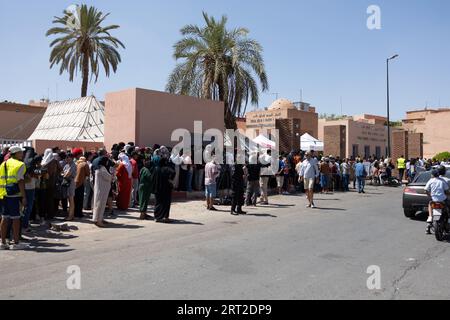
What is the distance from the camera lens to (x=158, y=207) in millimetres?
11344

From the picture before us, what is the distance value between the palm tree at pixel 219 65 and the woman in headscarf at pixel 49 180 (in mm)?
13470

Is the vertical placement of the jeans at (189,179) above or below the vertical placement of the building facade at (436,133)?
below

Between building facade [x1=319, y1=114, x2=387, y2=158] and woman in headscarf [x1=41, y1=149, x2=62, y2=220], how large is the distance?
28.4 meters

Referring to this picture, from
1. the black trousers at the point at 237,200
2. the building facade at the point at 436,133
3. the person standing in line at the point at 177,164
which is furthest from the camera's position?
the building facade at the point at 436,133

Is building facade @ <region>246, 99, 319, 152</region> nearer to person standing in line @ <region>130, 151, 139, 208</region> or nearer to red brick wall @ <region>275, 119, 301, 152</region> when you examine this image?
red brick wall @ <region>275, 119, 301, 152</region>

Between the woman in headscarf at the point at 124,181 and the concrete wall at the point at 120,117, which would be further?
the concrete wall at the point at 120,117

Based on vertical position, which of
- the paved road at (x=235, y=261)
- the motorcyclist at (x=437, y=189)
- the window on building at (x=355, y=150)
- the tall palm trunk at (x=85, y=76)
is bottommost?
the paved road at (x=235, y=261)

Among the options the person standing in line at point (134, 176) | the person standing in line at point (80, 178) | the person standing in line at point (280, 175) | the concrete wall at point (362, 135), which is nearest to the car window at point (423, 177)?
the person standing in line at point (280, 175)

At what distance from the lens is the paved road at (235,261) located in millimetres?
5551

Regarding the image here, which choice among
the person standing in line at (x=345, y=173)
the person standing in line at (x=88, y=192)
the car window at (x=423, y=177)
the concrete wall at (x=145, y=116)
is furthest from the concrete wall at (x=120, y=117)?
the person standing in line at (x=345, y=173)

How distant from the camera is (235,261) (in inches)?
280

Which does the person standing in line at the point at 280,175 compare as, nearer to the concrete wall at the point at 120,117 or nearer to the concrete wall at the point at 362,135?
the concrete wall at the point at 120,117

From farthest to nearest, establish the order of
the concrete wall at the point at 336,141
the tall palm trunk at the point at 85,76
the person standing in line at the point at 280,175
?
1. the concrete wall at the point at 336,141
2. the tall palm trunk at the point at 85,76
3. the person standing in line at the point at 280,175
